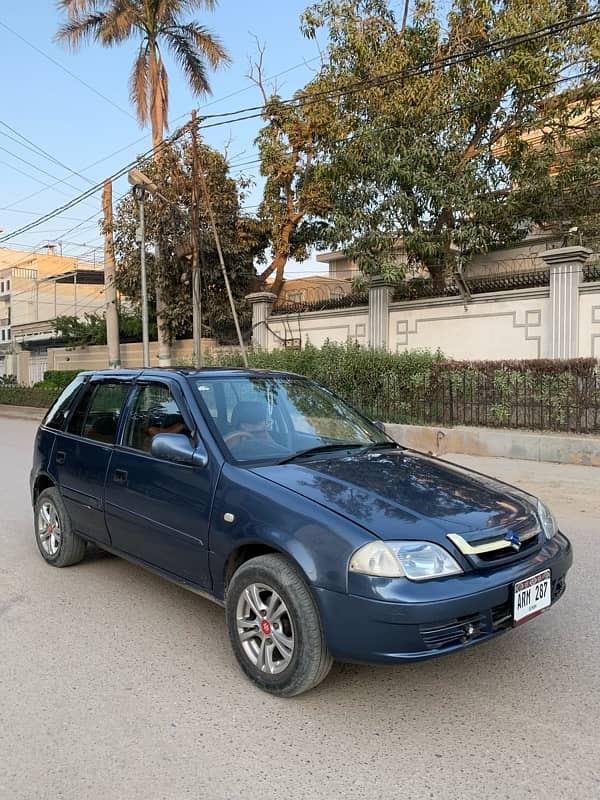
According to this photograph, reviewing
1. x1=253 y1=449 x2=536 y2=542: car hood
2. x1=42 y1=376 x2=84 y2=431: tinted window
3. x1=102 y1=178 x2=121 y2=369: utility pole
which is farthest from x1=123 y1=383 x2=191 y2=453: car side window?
x1=102 y1=178 x2=121 y2=369: utility pole

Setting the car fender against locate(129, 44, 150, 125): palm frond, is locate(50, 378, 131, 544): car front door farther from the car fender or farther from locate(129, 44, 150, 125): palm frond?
locate(129, 44, 150, 125): palm frond

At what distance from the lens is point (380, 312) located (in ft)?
51.0

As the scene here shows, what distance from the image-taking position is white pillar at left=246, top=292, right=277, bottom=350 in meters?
18.6

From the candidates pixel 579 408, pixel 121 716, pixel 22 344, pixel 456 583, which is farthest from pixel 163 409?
pixel 22 344

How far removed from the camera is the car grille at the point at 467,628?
2805 millimetres

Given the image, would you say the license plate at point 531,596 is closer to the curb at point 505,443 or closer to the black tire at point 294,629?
the black tire at point 294,629

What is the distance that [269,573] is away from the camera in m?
3.13

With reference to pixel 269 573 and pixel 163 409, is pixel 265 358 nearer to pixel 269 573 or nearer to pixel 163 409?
pixel 163 409

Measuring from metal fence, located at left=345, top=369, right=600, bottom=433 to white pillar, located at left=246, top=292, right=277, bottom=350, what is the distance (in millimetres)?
5674

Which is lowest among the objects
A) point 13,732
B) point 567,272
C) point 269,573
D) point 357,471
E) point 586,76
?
point 13,732

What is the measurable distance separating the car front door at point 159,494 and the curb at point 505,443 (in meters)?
7.78

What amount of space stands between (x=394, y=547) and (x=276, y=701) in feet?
3.29

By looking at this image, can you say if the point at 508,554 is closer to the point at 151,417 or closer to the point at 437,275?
the point at 151,417

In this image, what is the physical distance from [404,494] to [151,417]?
1869 mm
